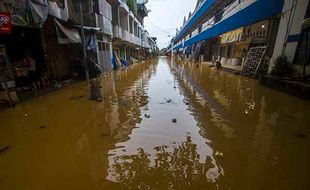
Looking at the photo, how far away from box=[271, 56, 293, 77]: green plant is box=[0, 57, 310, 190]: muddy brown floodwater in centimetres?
301

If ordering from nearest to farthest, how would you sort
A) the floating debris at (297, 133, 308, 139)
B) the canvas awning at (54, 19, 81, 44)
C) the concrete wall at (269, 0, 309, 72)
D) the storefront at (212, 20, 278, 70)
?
the floating debris at (297, 133, 308, 139)
the concrete wall at (269, 0, 309, 72)
the canvas awning at (54, 19, 81, 44)
the storefront at (212, 20, 278, 70)

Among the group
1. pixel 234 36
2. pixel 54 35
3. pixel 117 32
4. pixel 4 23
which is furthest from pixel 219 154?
pixel 117 32

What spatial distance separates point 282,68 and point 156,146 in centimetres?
782

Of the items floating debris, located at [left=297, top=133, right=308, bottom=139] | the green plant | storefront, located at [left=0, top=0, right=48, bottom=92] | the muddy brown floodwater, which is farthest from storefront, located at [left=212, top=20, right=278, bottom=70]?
storefront, located at [left=0, top=0, right=48, bottom=92]

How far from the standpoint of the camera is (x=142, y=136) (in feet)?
11.7

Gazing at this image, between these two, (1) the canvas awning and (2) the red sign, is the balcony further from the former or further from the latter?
Result: (2) the red sign

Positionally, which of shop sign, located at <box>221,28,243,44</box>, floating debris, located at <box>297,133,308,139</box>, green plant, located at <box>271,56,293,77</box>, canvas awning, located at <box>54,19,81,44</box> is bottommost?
floating debris, located at <box>297,133,308,139</box>

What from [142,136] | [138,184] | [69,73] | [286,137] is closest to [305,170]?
[286,137]

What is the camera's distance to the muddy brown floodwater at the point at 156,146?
232 cm

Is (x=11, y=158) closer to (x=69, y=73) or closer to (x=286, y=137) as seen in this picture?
(x=286, y=137)

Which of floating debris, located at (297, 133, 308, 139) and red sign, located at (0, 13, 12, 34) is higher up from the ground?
red sign, located at (0, 13, 12, 34)

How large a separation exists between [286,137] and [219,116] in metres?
1.54

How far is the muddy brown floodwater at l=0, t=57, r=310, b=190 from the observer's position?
7.62 feet

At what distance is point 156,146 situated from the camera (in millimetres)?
3191
